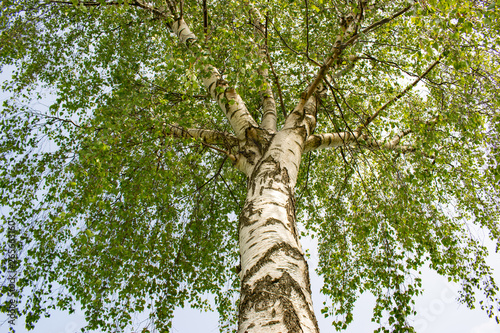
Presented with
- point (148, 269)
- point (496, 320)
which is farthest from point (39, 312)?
point (496, 320)

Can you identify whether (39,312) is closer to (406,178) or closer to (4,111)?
(4,111)

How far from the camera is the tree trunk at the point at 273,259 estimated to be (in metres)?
1.58

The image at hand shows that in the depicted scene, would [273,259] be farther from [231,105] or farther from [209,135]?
[209,135]

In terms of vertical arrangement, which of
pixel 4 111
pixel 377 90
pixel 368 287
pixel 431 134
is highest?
pixel 377 90

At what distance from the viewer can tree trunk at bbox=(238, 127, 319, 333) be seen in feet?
5.18

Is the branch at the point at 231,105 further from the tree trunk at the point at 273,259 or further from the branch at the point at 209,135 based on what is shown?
the tree trunk at the point at 273,259

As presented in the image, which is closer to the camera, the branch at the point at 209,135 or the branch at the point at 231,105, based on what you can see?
the branch at the point at 231,105

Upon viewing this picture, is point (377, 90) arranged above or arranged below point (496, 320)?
above

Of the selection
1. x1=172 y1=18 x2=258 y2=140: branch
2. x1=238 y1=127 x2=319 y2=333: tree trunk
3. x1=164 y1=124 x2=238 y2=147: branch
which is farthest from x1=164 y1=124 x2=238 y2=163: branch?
x1=238 y1=127 x2=319 y2=333: tree trunk

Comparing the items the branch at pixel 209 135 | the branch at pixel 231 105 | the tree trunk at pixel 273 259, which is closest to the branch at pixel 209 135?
the branch at pixel 209 135

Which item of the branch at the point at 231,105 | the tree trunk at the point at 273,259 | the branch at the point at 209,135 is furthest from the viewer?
the branch at the point at 209,135

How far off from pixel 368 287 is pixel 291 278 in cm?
385

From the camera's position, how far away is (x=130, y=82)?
5.38 m

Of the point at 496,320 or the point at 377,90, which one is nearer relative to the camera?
the point at 496,320
